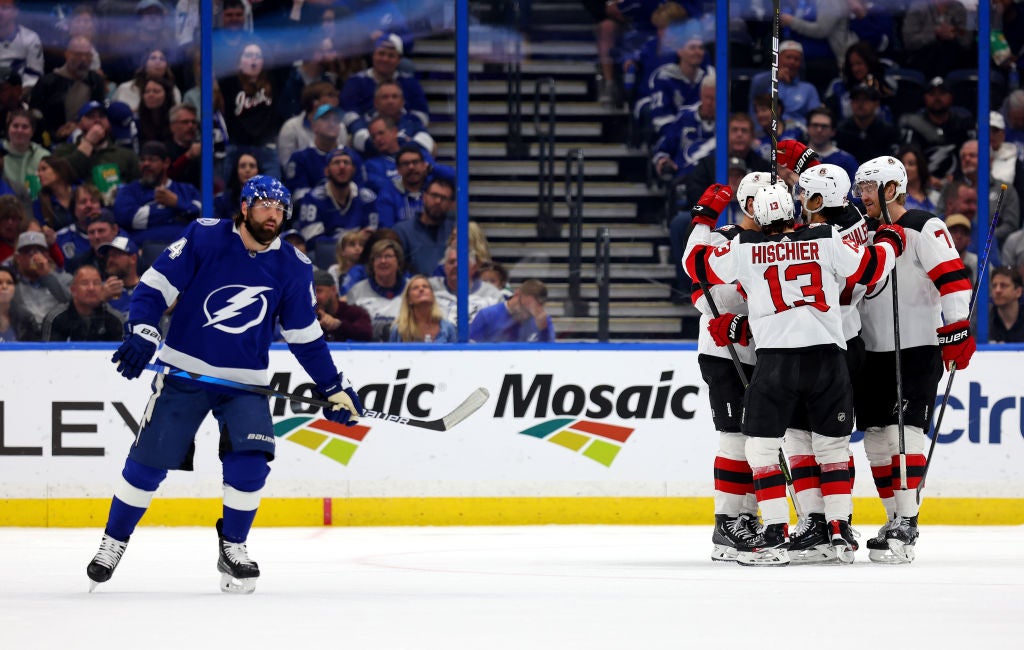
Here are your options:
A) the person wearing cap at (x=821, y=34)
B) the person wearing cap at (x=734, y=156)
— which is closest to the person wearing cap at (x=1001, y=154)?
the person wearing cap at (x=821, y=34)

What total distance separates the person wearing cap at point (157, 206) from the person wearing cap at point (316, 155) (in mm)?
479

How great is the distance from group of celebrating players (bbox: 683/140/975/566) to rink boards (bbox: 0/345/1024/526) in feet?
4.84

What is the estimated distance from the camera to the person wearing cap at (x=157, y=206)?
8383mm

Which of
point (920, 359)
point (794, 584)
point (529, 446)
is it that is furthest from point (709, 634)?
point (529, 446)

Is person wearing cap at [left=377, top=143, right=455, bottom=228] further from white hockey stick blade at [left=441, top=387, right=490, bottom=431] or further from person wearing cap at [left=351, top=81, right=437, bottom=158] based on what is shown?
A: white hockey stick blade at [left=441, top=387, right=490, bottom=431]

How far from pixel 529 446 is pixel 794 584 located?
8.64ft

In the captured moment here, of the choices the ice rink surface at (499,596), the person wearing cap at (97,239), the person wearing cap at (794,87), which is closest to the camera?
the ice rink surface at (499,596)

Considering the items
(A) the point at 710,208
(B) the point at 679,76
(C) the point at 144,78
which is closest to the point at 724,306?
(A) the point at 710,208

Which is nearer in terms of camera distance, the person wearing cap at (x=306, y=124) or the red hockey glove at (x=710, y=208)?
the red hockey glove at (x=710, y=208)

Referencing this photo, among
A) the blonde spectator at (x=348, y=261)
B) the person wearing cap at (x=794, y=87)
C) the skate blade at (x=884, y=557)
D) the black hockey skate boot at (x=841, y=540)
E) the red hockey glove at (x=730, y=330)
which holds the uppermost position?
the person wearing cap at (x=794, y=87)

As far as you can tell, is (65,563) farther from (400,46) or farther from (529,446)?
(400,46)

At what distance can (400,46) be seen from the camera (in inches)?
336

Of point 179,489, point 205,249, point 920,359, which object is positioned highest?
point 205,249

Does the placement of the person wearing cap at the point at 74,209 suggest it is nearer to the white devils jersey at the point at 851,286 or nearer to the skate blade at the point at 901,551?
the white devils jersey at the point at 851,286
